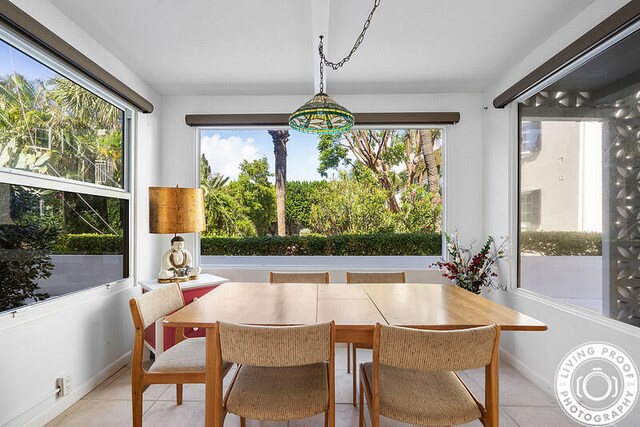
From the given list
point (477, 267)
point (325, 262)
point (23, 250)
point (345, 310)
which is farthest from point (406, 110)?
point (23, 250)

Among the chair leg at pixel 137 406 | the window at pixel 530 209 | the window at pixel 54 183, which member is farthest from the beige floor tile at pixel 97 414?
the window at pixel 530 209

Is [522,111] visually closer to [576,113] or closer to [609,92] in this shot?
[576,113]

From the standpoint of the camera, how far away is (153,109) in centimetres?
332

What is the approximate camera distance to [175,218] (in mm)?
2826

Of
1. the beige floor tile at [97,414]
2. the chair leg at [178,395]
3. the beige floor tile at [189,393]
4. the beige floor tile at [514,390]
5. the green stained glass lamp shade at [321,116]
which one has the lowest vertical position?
the beige floor tile at [514,390]

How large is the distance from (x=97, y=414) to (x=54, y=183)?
1524 mm

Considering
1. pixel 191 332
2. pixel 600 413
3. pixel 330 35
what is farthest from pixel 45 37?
pixel 600 413

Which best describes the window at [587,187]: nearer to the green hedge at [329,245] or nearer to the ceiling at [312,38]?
the ceiling at [312,38]

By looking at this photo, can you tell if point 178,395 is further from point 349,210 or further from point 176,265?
point 349,210

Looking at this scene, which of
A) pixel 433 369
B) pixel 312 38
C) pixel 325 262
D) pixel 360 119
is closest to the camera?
pixel 433 369

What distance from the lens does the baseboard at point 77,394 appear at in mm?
2018

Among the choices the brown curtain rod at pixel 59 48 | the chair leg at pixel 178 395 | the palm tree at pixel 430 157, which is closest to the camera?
the brown curtain rod at pixel 59 48

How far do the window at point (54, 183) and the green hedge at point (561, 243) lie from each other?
3.51m

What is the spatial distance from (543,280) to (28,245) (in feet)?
11.8
